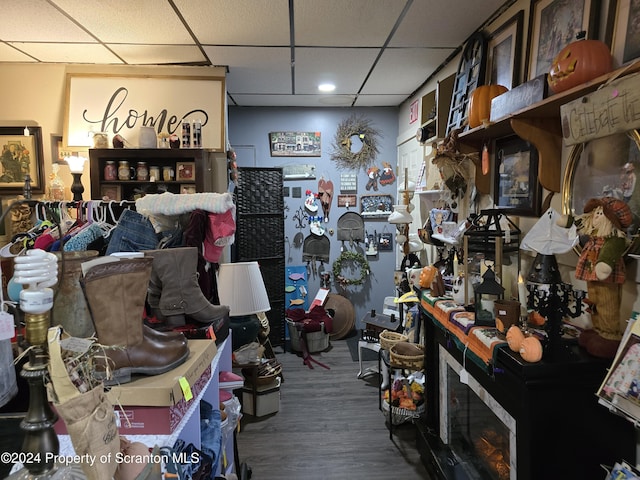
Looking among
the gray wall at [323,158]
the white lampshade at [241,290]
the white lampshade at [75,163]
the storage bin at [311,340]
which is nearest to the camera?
the white lampshade at [241,290]

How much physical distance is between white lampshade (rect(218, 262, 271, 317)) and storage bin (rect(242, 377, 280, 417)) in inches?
35.8

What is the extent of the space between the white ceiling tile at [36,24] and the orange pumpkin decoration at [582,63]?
98.5 inches

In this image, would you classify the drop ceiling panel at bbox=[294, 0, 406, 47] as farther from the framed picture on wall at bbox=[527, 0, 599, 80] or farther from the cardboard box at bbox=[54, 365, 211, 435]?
the cardboard box at bbox=[54, 365, 211, 435]

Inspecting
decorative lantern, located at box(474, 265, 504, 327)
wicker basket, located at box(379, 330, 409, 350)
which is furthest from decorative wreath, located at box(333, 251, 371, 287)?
decorative lantern, located at box(474, 265, 504, 327)

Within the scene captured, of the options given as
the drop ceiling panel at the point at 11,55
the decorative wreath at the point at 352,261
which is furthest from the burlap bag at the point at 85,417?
the decorative wreath at the point at 352,261

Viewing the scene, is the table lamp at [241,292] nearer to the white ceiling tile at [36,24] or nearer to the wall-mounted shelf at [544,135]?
the wall-mounted shelf at [544,135]

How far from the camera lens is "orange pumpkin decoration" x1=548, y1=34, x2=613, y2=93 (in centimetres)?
130

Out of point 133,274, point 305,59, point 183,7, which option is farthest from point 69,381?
point 305,59

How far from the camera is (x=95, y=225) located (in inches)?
67.3

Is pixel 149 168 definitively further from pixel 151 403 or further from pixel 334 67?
pixel 151 403

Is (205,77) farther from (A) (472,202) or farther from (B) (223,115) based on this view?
(A) (472,202)

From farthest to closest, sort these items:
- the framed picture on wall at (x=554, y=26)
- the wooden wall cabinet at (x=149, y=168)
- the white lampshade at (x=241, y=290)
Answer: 1. the wooden wall cabinet at (x=149, y=168)
2. the white lampshade at (x=241, y=290)
3. the framed picture on wall at (x=554, y=26)

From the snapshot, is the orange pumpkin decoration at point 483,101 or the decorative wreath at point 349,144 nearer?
the orange pumpkin decoration at point 483,101

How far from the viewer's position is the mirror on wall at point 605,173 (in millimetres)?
1263
